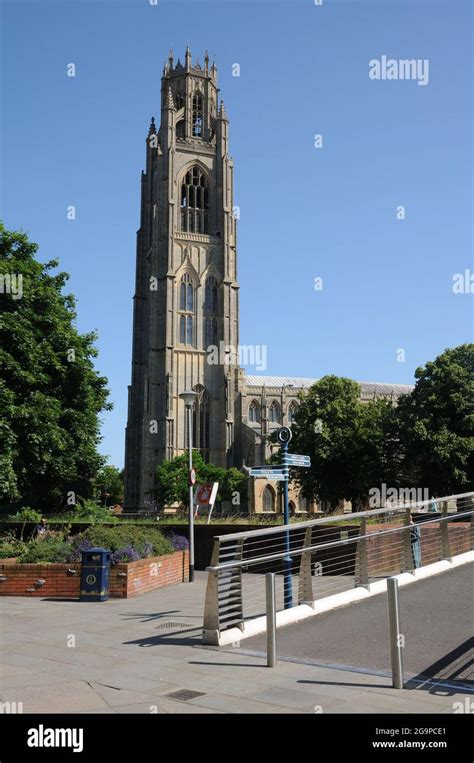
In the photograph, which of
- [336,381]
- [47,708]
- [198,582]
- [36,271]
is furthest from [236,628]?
[336,381]

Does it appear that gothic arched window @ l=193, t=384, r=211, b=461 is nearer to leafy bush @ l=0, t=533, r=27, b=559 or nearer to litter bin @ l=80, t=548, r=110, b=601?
leafy bush @ l=0, t=533, r=27, b=559

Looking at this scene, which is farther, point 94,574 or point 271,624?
point 94,574

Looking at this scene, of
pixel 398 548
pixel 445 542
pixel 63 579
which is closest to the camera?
pixel 445 542

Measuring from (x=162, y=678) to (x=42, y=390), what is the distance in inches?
764

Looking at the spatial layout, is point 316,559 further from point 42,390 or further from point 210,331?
point 210,331

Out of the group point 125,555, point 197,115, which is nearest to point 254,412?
point 197,115

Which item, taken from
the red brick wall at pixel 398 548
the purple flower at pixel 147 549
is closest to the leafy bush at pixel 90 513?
the purple flower at pixel 147 549

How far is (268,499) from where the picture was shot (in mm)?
69938

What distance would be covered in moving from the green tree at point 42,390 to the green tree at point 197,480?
32631mm

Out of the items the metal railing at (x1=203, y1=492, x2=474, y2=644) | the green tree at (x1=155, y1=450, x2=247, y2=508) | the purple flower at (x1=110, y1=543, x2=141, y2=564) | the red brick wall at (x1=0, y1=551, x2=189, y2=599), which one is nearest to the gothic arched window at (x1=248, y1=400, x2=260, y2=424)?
the green tree at (x1=155, y1=450, x2=247, y2=508)

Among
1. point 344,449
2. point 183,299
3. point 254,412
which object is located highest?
point 183,299

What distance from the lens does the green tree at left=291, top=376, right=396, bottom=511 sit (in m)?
42.9

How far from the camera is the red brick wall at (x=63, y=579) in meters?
13.9

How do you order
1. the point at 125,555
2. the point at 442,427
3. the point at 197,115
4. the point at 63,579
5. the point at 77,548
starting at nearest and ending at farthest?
the point at 63,579
the point at 125,555
the point at 77,548
the point at 442,427
the point at 197,115
